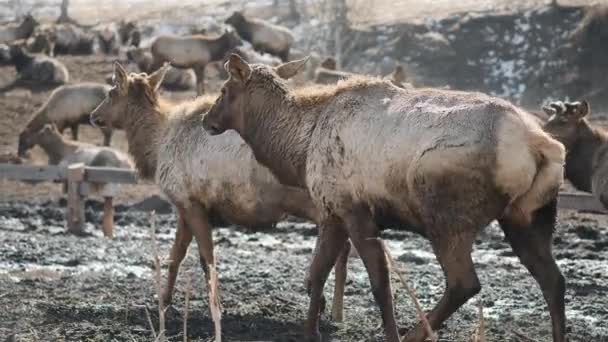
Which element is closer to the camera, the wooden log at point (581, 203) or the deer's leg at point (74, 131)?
the wooden log at point (581, 203)

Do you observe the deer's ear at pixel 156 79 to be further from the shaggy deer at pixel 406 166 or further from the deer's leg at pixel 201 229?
the shaggy deer at pixel 406 166

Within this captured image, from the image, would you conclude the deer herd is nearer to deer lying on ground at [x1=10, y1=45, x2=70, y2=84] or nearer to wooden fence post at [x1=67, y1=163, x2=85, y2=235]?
wooden fence post at [x1=67, y1=163, x2=85, y2=235]

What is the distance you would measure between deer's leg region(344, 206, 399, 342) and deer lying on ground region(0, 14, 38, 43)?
36.8 metres

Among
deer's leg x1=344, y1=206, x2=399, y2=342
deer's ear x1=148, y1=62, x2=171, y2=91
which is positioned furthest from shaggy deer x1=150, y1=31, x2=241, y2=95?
deer's leg x1=344, y1=206, x2=399, y2=342

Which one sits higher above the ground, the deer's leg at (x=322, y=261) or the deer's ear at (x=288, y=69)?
the deer's ear at (x=288, y=69)

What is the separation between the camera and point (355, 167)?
8.08 metres

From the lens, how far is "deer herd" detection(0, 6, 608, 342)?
743cm

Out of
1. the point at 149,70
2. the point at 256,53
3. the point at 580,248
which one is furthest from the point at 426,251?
the point at 256,53

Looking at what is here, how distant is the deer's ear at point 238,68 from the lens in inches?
356

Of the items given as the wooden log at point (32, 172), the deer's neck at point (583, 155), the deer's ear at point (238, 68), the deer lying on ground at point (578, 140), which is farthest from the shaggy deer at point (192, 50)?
the deer's ear at point (238, 68)

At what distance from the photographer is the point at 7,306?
1012 cm

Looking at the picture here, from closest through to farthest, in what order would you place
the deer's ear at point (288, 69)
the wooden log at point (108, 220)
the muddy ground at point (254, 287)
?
the muddy ground at point (254, 287) < the deer's ear at point (288, 69) < the wooden log at point (108, 220)

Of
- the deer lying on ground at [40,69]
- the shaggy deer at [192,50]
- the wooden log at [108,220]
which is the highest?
the wooden log at [108,220]

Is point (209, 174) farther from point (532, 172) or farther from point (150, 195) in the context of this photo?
point (150, 195)
